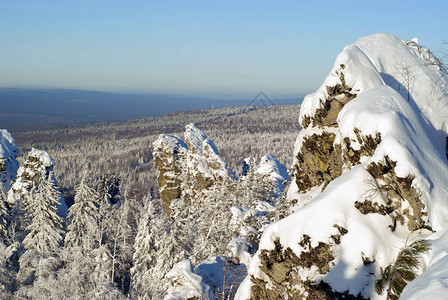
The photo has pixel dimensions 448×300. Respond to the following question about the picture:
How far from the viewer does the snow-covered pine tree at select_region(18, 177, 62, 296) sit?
95.2ft

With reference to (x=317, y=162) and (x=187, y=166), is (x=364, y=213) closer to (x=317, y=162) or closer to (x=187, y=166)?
(x=317, y=162)

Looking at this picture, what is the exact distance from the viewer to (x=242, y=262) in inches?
588

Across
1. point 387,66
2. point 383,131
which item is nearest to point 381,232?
point 383,131

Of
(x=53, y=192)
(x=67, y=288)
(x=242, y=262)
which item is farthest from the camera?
(x=53, y=192)

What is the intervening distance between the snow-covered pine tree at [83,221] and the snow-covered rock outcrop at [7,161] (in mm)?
15468

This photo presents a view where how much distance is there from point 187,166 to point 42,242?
20.0m

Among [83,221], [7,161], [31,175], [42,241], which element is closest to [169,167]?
[83,221]

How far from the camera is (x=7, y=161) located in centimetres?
4512

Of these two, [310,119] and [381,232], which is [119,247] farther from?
[381,232]

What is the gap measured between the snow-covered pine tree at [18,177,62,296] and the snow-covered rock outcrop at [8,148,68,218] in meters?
5.88

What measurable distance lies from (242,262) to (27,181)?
3636 centimetres

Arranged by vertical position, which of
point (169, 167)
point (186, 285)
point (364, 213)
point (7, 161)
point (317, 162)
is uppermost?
point (317, 162)

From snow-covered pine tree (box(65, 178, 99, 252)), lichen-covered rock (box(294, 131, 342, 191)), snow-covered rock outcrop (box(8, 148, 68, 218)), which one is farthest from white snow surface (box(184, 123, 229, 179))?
lichen-covered rock (box(294, 131, 342, 191))

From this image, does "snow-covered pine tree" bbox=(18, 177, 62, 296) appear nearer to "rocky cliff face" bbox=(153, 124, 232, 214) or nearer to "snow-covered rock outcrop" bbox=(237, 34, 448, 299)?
"rocky cliff face" bbox=(153, 124, 232, 214)
